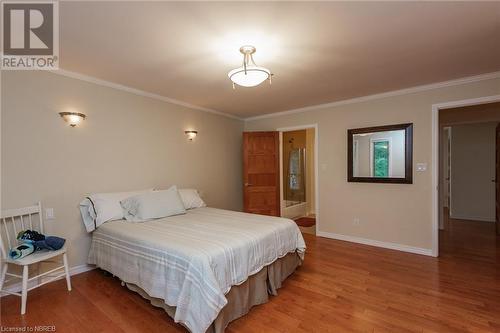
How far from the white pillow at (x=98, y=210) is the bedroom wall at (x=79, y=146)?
0.12 metres

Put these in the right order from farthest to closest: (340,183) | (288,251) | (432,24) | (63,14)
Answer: (340,183)
(288,251)
(432,24)
(63,14)

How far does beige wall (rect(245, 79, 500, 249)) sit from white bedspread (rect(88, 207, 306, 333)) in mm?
1679

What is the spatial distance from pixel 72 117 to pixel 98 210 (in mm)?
1115

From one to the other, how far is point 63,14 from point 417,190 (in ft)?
14.5

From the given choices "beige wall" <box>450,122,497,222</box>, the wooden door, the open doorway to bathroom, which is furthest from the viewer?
the open doorway to bathroom

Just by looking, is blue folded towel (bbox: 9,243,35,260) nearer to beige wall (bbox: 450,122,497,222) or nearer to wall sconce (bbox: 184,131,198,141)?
wall sconce (bbox: 184,131,198,141)

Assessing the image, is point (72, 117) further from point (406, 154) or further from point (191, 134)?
point (406, 154)

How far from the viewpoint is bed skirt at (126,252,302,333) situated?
182 centimetres

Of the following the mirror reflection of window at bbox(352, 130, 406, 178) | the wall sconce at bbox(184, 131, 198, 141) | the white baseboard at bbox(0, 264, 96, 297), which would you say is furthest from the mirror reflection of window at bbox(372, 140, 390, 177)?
the white baseboard at bbox(0, 264, 96, 297)

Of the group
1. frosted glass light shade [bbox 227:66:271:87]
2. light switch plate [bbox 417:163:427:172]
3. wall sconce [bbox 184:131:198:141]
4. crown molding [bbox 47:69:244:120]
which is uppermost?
crown molding [bbox 47:69:244:120]

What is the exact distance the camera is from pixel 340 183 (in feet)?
13.3

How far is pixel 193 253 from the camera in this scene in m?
1.77

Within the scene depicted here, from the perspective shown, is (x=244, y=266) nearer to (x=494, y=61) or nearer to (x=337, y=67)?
(x=337, y=67)

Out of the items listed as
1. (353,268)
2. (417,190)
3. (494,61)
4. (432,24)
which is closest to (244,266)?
(353,268)
